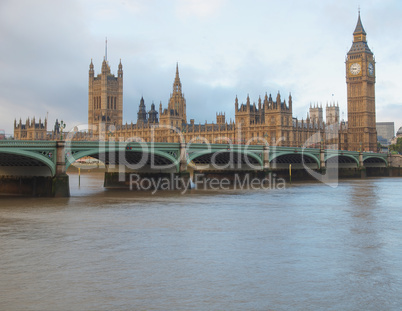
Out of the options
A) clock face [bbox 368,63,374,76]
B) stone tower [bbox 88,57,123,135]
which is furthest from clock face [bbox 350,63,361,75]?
stone tower [bbox 88,57,123,135]

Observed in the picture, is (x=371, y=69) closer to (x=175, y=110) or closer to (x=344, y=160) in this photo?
(x=175, y=110)

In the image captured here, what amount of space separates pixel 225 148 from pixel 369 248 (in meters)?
27.3

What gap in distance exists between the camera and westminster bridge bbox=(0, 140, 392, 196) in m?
31.1

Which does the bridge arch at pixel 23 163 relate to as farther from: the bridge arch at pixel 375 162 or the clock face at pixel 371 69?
the clock face at pixel 371 69

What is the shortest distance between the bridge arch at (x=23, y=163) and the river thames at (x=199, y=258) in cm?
355

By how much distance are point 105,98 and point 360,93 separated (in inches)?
2567

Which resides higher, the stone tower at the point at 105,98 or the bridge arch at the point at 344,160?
the stone tower at the point at 105,98

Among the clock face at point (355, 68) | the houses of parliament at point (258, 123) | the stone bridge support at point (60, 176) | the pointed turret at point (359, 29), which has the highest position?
the pointed turret at point (359, 29)

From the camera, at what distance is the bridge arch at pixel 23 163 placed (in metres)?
28.9

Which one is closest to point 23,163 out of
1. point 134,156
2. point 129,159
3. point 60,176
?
point 60,176

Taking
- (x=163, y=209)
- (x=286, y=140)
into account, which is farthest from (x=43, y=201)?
(x=286, y=140)

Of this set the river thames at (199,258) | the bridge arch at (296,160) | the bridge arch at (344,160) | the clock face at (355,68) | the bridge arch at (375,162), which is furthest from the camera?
the clock face at (355,68)

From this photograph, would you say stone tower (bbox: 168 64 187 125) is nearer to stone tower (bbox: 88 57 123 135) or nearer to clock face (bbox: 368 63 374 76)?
stone tower (bbox: 88 57 123 135)

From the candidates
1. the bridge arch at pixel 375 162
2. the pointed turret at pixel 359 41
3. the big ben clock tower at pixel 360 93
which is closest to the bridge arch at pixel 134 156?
the bridge arch at pixel 375 162
